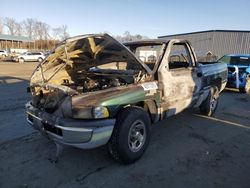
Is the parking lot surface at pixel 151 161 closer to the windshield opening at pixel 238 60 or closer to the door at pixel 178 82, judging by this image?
the door at pixel 178 82

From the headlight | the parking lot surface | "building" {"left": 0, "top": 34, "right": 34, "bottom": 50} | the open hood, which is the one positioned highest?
"building" {"left": 0, "top": 34, "right": 34, "bottom": 50}

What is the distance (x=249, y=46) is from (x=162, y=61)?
25.1 metres

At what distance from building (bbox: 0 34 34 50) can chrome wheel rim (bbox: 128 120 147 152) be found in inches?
2434

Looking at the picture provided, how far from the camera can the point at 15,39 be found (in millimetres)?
59156

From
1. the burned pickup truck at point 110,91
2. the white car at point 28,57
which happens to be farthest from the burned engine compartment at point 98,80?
the white car at point 28,57

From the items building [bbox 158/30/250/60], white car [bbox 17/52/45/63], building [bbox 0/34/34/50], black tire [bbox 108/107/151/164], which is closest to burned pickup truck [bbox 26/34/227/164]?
black tire [bbox 108/107/151/164]

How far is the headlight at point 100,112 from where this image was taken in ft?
10.6

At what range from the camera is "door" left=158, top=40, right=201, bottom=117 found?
433 cm

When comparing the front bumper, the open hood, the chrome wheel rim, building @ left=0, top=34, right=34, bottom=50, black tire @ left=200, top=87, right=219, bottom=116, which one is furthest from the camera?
building @ left=0, top=34, right=34, bottom=50

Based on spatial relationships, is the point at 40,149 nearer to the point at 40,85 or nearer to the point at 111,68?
the point at 40,85

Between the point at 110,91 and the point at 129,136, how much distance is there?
76cm

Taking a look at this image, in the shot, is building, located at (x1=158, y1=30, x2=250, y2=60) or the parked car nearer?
the parked car

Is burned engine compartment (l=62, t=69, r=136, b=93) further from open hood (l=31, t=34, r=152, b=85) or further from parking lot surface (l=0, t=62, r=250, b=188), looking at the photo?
parking lot surface (l=0, t=62, r=250, b=188)

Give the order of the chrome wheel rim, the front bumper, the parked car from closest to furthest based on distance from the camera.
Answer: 1. the front bumper
2. the chrome wheel rim
3. the parked car
